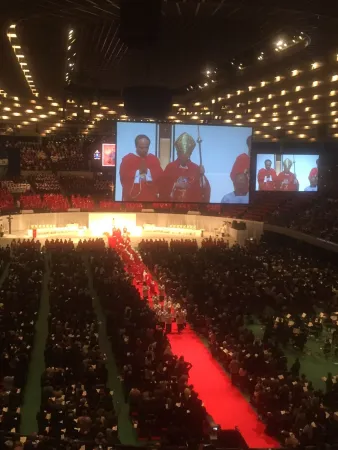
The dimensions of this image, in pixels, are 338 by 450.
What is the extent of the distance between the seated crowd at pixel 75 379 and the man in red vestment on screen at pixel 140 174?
11.3 metres

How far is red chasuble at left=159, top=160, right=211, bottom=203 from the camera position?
28.3m

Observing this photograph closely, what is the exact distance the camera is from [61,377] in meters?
11.8

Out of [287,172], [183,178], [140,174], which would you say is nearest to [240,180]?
[183,178]

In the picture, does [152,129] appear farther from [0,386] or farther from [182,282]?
[0,386]

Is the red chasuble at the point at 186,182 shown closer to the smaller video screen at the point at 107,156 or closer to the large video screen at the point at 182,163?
the large video screen at the point at 182,163

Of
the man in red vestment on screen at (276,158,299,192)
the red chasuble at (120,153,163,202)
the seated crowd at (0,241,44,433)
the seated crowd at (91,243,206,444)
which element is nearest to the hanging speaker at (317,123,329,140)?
the man in red vestment on screen at (276,158,299,192)

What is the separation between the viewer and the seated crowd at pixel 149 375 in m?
10.1

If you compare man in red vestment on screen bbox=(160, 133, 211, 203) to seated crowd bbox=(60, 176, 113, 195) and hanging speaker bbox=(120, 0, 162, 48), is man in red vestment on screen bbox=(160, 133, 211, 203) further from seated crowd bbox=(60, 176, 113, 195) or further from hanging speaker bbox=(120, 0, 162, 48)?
hanging speaker bbox=(120, 0, 162, 48)

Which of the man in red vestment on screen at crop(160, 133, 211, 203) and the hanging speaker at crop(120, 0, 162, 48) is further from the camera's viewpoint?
the man in red vestment on screen at crop(160, 133, 211, 203)

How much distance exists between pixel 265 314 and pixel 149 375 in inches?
333

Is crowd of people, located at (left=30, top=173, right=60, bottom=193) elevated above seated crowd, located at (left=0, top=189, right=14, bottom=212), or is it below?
above

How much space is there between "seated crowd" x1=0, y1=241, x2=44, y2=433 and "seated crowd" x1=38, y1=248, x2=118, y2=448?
575 millimetres

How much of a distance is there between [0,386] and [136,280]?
39.9ft

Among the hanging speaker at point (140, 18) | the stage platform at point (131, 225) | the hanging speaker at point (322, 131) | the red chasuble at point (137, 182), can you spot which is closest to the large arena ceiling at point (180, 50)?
the hanging speaker at point (140, 18)
